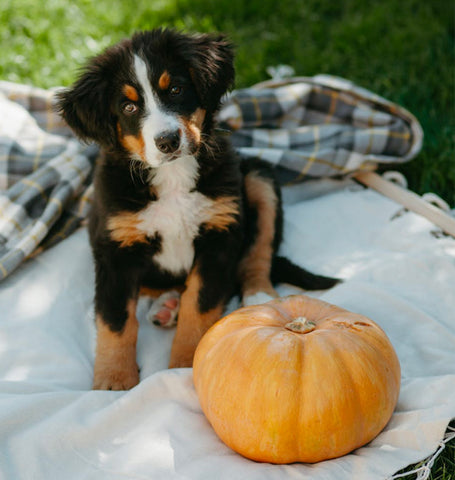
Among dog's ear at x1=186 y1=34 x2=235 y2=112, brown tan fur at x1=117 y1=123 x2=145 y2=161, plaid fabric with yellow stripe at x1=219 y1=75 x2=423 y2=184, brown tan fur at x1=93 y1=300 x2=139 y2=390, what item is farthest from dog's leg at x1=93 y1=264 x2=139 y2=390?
plaid fabric with yellow stripe at x1=219 y1=75 x2=423 y2=184

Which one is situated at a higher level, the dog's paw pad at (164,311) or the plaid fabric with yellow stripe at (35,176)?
the plaid fabric with yellow stripe at (35,176)

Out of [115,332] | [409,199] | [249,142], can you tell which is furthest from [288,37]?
[115,332]

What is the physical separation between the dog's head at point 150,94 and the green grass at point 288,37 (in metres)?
2.09

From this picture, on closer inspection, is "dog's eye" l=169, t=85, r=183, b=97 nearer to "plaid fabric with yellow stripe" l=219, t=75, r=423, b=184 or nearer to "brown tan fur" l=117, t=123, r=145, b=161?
"brown tan fur" l=117, t=123, r=145, b=161

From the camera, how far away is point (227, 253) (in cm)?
257

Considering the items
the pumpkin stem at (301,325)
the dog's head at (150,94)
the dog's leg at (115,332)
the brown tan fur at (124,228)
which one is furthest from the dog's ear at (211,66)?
the pumpkin stem at (301,325)

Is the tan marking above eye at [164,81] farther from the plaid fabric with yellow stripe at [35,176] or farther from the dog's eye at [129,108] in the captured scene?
the plaid fabric with yellow stripe at [35,176]

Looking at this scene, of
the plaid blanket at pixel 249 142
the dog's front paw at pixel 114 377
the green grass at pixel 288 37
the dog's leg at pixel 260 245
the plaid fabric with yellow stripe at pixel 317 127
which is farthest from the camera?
the green grass at pixel 288 37

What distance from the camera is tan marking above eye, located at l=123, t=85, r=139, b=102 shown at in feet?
7.60

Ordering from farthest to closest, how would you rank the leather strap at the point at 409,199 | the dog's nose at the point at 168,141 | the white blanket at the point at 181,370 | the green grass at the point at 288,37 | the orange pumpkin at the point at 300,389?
the green grass at the point at 288,37 → the leather strap at the point at 409,199 → the dog's nose at the point at 168,141 → the white blanket at the point at 181,370 → the orange pumpkin at the point at 300,389

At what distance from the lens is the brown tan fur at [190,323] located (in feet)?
7.97

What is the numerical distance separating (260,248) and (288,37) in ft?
9.42

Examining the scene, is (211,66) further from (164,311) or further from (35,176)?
(35,176)

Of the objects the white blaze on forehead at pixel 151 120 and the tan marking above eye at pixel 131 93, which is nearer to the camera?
the white blaze on forehead at pixel 151 120
